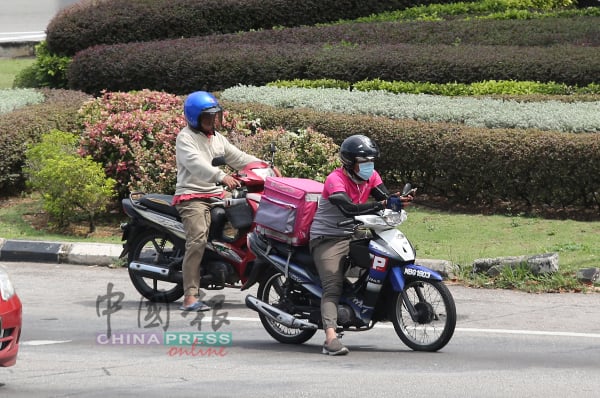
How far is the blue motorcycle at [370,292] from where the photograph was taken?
8562 mm

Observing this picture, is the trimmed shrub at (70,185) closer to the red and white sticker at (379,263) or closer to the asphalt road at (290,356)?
the asphalt road at (290,356)

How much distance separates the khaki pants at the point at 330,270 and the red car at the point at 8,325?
2229 millimetres

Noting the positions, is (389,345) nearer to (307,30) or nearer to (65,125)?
(65,125)

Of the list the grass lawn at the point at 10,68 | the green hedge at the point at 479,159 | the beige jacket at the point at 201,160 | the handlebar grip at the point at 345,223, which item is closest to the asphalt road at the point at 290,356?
the handlebar grip at the point at 345,223

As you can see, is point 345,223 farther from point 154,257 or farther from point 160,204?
point 154,257

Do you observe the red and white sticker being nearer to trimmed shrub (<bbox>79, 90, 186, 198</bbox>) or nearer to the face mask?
the face mask

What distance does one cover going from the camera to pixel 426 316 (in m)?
8.56

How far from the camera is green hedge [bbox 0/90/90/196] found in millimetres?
14883

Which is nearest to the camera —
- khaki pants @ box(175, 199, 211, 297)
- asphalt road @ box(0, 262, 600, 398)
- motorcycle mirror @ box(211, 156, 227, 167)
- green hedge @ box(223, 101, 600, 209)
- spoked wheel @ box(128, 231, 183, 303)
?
asphalt road @ box(0, 262, 600, 398)

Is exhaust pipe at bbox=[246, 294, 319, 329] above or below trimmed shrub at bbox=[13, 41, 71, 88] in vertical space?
below

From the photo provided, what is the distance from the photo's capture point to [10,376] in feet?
26.8

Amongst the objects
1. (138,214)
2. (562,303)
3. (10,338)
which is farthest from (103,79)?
(10,338)

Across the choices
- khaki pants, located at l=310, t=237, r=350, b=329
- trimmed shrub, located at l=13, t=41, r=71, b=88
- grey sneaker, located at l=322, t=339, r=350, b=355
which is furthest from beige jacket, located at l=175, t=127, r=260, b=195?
trimmed shrub, located at l=13, t=41, r=71, b=88

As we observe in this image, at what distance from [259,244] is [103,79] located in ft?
37.9
